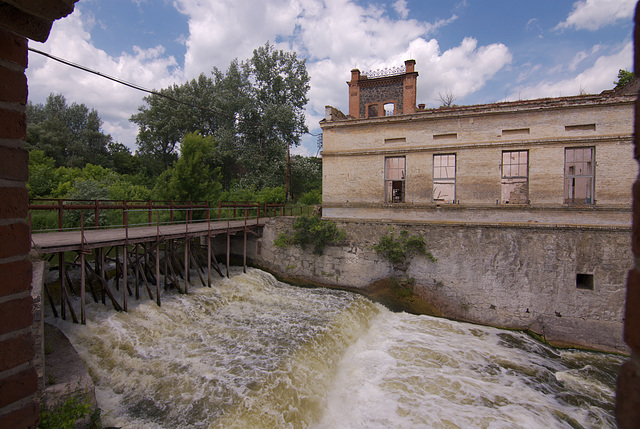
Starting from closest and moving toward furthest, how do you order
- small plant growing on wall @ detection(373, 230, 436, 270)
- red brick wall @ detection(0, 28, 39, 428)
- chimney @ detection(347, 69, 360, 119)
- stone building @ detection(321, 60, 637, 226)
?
red brick wall @ detection(0, 28, 39, 428)
stone building @ detection(321, 60, 637, 226)
small plant growing on wall @ detection(373, 230, 436, 270)
chimney @ detection(347, 69, 360, 119)

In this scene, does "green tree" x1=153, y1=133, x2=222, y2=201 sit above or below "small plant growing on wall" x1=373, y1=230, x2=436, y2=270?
above

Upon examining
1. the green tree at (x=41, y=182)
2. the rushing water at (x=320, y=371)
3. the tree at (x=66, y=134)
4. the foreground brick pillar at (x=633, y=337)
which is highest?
the tree at (x=66, y=134)

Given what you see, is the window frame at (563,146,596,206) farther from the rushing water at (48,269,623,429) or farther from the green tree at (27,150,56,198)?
the green tree at (27,150,56,198)

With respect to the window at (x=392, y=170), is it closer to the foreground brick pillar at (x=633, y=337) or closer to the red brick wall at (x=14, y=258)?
the foreground brick pillar at (x=633, y=337)

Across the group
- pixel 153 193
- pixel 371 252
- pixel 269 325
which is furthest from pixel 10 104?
pixel 153 193

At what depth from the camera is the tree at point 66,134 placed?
1179 inches

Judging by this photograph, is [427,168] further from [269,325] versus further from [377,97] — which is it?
[377,97]

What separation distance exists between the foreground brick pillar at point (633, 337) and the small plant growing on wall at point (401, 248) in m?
10.9

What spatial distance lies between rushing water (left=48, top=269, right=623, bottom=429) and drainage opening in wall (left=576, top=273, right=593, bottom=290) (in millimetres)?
2034

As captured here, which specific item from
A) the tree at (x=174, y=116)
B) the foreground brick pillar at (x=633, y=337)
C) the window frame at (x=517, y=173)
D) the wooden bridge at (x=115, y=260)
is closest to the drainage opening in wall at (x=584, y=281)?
the window frame at (x=517, y=173)

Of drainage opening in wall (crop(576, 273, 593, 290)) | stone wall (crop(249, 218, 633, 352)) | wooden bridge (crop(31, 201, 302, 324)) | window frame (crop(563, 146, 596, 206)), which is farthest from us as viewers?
window frame (crop(563, 146, 596, 206))

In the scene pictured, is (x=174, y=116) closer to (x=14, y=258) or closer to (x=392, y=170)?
(x=392, y=170)

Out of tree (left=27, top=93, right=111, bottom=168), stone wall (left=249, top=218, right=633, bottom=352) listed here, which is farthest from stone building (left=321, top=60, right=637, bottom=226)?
tree (left=27, top=93, right=111, bottom=168)

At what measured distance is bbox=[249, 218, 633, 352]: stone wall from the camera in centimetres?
959
